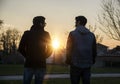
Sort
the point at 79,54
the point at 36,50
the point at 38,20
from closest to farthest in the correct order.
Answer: the point at 79,54
the point at 36,50
the point at 38,20

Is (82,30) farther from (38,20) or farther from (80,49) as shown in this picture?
(38,20)

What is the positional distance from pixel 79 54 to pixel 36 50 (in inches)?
33.3

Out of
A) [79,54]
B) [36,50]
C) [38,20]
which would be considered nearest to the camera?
[79,54]

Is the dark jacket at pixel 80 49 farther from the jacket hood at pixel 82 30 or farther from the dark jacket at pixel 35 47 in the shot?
the dark jacket at pixel 35 47

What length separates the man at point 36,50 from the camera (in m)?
8.23

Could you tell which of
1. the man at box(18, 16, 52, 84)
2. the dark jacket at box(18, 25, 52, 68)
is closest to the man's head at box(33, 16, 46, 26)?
the man at box(18, 16, 52, 84)

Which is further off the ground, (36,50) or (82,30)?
(82,30)

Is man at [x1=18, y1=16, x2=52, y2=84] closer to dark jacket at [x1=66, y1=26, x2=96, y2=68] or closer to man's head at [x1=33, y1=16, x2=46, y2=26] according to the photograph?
man's head at [x1=33, y1=16, x2=46, y2=26]

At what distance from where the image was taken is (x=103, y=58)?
287 feet

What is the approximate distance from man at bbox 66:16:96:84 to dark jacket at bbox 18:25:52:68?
0.50m

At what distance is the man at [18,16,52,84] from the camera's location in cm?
823

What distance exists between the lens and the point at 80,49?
812 cm

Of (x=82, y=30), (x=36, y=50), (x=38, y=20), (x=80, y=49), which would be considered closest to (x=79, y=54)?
(x=80, y=49)

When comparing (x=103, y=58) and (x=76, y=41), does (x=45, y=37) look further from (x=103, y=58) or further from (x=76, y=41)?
(x=103, y=58)
